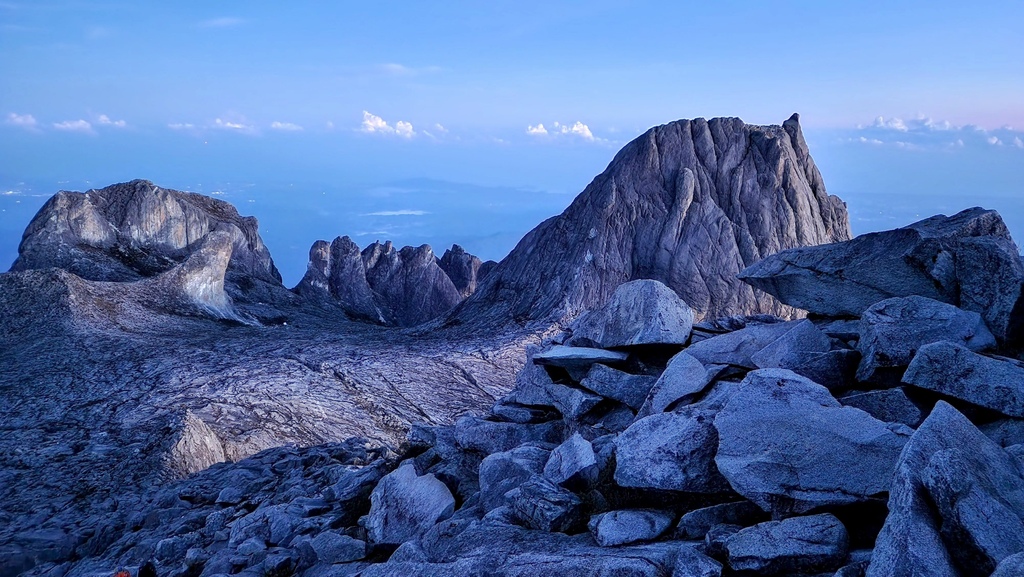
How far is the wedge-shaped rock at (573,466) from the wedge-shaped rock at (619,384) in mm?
1710

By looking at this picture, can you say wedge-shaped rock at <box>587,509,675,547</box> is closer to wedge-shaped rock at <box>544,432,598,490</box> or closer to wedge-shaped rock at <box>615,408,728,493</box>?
wedge-shaped rock at <box>615,408,728,493</box>

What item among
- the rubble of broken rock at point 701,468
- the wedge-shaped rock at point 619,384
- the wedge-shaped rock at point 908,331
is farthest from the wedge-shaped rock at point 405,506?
the wedge-shaped rock at point 908,331

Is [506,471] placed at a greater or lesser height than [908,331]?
lesser

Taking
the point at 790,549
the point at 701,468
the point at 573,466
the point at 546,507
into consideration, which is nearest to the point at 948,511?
the point at 790,549

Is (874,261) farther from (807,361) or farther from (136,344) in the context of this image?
(136,344)

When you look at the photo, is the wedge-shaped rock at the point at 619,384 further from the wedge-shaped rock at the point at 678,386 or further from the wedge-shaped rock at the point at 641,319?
the wedge-shaped rock at the point at 641,319

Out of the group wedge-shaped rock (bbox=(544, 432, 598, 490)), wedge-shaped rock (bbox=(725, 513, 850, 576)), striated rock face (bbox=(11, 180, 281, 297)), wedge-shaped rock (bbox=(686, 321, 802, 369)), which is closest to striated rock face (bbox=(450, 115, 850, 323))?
striated rock face (bbox=(11, 180, 281, 297))

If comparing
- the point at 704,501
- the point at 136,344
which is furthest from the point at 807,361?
the point at 136,344

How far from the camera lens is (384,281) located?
5172cm

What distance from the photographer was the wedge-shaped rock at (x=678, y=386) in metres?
9.18

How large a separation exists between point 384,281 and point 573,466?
44656mm

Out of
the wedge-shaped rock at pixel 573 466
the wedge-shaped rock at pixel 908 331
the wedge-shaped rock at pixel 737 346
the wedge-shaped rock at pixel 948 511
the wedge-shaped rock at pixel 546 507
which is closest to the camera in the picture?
the wedge-shaped rock at pixel 948 511

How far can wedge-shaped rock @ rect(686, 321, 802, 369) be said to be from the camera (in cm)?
998

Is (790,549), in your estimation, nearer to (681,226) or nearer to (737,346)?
(737,346)
